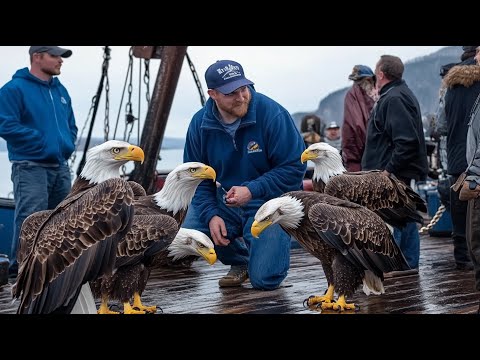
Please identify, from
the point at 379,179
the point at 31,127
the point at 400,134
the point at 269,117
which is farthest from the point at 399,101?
the point at 31,127

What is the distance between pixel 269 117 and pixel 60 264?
2102 millimetres

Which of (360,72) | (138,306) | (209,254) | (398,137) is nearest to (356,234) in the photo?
(209,254)

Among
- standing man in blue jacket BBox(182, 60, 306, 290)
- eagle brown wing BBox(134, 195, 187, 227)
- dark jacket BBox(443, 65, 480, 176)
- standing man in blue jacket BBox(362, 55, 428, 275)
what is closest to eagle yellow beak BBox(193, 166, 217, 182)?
eagle brown wing BBox(134, 195, 187, 227)

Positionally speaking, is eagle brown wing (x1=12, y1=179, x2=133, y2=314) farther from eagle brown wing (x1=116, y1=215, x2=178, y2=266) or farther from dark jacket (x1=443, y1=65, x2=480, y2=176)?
dark jacket (x1=443, y1=65, x2=480, y2=176)

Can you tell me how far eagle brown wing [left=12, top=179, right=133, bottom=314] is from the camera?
4547mm

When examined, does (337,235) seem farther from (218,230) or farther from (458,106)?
(458,106)

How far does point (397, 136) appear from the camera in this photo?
720 cm

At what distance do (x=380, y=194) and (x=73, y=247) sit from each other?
2653 millimetres

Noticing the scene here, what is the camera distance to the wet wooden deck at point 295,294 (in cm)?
565

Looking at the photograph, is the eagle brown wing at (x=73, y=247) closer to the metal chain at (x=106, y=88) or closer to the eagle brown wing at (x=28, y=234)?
the eagle brown wing at (x=28, y=234)

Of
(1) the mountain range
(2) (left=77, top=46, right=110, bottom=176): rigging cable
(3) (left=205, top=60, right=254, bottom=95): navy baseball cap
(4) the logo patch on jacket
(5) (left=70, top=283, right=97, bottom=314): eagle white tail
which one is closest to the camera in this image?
(5) (left=70, top=283, right=97, bottom=314): eagle white tail

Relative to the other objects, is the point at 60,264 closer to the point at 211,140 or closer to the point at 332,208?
the point at 332,208

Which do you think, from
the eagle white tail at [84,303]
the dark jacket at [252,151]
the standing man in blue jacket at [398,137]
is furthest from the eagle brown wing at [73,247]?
the standing man in blue jacket at [398,137]

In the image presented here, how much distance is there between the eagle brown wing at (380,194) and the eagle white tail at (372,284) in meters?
0.86
